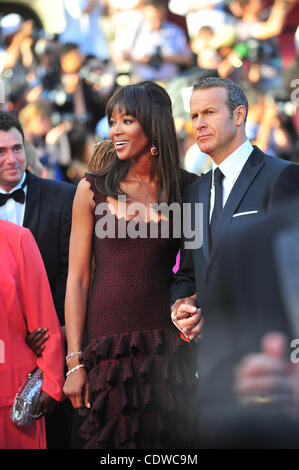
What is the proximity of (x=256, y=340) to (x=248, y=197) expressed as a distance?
4.92ft

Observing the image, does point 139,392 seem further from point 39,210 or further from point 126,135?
point 39,210

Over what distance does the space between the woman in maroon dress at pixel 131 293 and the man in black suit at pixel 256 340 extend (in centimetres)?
149

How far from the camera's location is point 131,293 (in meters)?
2.95

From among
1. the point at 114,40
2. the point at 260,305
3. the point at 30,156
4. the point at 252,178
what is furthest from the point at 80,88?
the point at 260,305

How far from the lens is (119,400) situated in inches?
112

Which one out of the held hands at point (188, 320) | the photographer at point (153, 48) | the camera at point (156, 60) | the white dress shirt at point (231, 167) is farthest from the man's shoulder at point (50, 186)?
the camera at point (156, 60)

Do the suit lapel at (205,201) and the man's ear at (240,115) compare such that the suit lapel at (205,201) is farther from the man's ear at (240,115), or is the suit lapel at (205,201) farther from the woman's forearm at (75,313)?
the woman's forearm at (75,313)

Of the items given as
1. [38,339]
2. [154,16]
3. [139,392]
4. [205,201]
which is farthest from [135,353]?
[154,16]

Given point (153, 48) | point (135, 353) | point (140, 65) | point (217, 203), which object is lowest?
point (135, 353)

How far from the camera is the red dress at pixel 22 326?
9.09 ft

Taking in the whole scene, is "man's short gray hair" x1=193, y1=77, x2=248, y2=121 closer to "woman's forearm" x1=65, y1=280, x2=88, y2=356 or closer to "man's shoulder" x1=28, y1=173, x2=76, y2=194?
"woman's forearm" x1=65, y1=280, x2=88, y2=356
